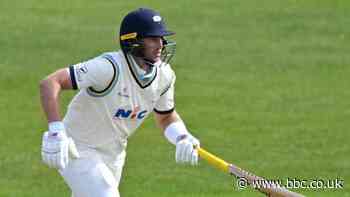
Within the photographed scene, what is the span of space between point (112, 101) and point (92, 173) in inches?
23.6

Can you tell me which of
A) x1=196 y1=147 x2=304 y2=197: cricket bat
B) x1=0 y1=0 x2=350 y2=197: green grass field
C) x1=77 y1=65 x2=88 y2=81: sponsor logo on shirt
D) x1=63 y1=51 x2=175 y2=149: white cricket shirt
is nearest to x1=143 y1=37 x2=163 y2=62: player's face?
x1=63 y1=51 x2=175 y2=149: white cricket shirt

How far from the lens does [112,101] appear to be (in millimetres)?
9602

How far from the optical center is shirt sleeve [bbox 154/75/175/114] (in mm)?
10148

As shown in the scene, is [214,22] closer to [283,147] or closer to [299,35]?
[299,35]

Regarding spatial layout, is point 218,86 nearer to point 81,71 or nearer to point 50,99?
point 81,71

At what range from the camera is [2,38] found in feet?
69.9

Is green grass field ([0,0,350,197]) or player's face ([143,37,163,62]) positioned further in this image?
green grass field ([0,0,350,197])

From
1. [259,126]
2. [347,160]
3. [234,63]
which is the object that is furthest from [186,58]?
[347,160]

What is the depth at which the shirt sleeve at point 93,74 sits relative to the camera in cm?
925

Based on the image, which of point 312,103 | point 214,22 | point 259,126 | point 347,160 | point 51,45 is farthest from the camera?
point 214,22

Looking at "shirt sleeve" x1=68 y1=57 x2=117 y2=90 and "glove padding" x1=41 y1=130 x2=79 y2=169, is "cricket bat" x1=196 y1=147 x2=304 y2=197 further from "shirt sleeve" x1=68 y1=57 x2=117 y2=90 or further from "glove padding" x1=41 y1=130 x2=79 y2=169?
"glove padding" x1=41 y1=130 x2=79 y2=169

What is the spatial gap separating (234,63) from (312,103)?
2711mm

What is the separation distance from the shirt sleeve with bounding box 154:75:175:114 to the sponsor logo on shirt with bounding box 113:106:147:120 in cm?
36

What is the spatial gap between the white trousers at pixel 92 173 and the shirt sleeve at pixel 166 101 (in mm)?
656
